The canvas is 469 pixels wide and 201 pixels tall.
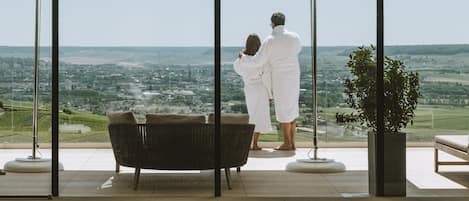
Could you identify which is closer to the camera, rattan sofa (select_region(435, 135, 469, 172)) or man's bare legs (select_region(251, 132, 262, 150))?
rattan sofa (select_region(435, 135, 469, 172))

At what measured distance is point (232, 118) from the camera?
786cm

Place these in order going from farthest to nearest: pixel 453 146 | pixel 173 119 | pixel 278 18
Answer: pixel 173 119 → pixel 278 18 → pixel 453 146

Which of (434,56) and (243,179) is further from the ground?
(434,56)

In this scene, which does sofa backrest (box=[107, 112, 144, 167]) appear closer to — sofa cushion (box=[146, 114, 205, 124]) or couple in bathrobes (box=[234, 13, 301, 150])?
sofa cushion (box=[146, 114, 205, 124])

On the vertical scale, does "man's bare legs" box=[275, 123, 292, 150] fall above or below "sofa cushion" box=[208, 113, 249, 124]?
below

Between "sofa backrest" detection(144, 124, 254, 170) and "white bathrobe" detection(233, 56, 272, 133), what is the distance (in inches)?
4.2

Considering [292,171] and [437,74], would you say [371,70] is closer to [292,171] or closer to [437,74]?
[437,74]

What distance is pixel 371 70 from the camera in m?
7.87

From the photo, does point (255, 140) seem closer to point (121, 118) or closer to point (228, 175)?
point (228, 175)

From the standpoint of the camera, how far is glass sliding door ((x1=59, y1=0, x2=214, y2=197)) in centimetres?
782

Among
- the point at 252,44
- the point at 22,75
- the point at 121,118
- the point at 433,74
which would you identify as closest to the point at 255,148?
the point at 252,44

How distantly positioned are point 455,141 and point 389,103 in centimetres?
64

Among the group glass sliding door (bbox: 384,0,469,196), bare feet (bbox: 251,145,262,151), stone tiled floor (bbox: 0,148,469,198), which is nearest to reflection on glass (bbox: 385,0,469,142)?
glass sliding door (bbox: 384,0,469,196)

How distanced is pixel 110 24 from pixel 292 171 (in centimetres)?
204
